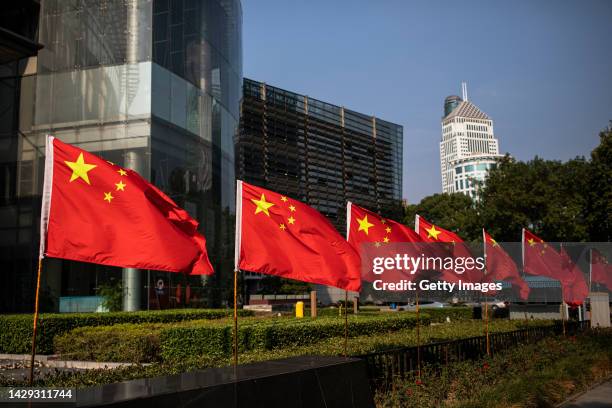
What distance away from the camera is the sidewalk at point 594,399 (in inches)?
436

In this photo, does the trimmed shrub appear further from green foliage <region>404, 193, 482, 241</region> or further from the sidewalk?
green foliage <region>404, 193, 482, 241</region>

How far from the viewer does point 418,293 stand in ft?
42.1

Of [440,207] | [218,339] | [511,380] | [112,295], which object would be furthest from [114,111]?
[440,207]

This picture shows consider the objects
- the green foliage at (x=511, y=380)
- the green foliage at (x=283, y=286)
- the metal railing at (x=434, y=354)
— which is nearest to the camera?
the green foliage at (x=511, y=380)

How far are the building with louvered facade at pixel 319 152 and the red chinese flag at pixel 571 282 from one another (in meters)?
45.0

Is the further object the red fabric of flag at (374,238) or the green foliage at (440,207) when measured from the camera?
the green foliage at (440,207)

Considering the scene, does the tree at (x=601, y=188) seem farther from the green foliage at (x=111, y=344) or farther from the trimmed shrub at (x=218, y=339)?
the green foliage at (x=111, y=344)

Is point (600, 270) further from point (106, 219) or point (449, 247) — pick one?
point (106, 219)

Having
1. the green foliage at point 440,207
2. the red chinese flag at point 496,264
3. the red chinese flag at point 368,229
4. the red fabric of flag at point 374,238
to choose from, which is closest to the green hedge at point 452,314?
the red chinese flag at point 496,264

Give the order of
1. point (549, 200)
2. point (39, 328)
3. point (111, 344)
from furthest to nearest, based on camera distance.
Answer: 1. point (549, 200)
2. point (39, 328)
3. point (111, 344)

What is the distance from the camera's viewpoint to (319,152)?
8175 centimetres

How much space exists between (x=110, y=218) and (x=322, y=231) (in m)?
3.72

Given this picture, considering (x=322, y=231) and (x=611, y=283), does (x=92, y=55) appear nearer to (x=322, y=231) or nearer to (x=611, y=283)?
(x=322, y=231)

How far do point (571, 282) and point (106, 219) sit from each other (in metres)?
17.3
